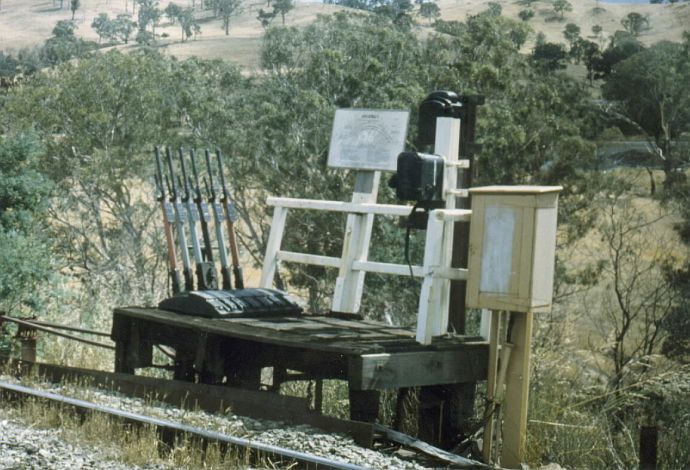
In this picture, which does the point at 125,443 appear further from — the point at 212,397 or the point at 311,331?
the point at 311,331

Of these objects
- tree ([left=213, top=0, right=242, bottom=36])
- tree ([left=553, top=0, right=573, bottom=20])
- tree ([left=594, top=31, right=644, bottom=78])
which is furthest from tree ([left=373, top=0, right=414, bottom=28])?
tree ([left=213, top=0, right=242, bottom=36])

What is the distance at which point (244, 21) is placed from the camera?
3679 inches

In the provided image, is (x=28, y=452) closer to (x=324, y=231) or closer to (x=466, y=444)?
(x=466, y=444)

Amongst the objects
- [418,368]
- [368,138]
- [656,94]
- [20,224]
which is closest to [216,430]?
[418,368]

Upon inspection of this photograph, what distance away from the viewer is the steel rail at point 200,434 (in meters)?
7.48

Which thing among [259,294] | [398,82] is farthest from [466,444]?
[398,82]

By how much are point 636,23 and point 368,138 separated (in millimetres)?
59504

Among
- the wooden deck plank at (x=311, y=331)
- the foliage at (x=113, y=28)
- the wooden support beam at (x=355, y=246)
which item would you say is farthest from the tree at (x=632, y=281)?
the foliage at (x=113, y=28)

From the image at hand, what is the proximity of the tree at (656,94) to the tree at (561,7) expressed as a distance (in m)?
39.4

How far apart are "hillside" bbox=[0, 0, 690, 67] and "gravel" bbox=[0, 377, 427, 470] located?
197 feet

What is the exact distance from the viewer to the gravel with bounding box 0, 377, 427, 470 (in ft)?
24.8

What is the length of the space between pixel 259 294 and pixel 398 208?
5.64 feet

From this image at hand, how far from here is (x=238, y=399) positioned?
9414 millimetres

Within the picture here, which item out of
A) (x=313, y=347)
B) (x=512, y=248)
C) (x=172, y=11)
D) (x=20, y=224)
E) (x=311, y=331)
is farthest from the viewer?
(x=172, y=11)
